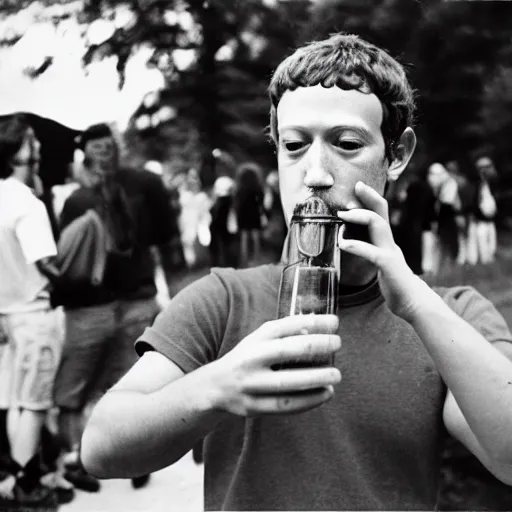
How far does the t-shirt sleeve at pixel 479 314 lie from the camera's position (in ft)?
3.07

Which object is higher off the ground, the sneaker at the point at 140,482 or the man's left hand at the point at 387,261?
the man's left hand at the point at 387,261

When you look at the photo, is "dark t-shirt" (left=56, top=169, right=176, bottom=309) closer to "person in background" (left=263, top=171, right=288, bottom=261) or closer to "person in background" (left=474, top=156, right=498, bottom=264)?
"person in background" (left=263, top=171, right=288, bottom=261)

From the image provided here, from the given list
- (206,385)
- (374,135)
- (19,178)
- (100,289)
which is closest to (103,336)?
(100,289)

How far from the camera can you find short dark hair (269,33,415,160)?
0.96m

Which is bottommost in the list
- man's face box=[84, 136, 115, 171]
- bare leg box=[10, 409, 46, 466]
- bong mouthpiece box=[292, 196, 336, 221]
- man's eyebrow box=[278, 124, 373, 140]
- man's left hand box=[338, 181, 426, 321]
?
bare leg box=[10, 409, 46, 466]

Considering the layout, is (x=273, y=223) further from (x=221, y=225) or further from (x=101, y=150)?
(x=101, y=150)

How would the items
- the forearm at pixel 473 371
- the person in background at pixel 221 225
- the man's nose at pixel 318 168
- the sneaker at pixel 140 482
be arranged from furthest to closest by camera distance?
1. the person in background at pixel 221 225
2. the sneaker at pixel 140 482
3. the man's nose at pixel 318 168
4. the forearm at pixel 473 371

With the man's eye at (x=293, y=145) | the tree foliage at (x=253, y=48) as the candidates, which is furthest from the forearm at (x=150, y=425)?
the tree foliage at (x=253, y=48)

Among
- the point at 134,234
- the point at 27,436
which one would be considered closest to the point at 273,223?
the point at 134,234

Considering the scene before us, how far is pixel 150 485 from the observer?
3.99 ft

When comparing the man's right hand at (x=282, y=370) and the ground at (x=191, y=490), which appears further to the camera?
the ground at (x=191, y=490)

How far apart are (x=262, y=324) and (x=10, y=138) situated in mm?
690

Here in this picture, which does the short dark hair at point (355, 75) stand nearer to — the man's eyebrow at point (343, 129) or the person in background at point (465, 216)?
the man's eyebrow at point (343, 129)

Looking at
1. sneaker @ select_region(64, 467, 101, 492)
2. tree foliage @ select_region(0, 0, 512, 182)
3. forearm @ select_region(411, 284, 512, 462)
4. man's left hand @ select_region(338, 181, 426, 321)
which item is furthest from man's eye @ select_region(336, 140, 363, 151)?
sneaker @ select_region(64, 467, 101, 492)
